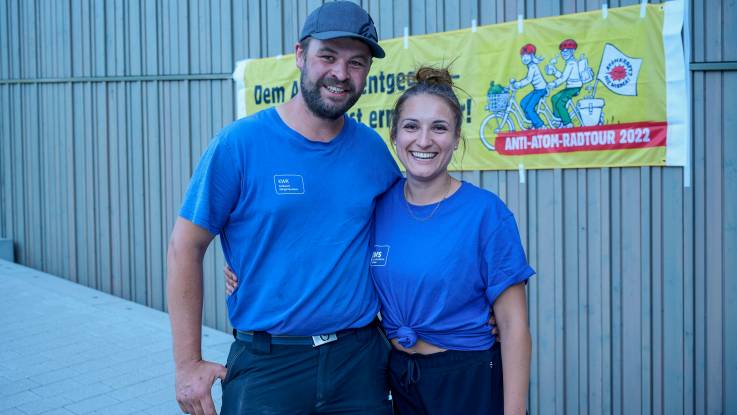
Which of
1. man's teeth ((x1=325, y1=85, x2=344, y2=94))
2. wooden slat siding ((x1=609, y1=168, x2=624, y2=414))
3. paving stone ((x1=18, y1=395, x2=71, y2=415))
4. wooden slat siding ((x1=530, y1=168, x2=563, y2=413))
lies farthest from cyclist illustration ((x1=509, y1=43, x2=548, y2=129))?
paving stone ((x1=18, y1=395, x2=71, y2=415))

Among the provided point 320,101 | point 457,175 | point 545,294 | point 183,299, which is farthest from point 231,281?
point 457,175

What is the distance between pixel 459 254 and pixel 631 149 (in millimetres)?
2543

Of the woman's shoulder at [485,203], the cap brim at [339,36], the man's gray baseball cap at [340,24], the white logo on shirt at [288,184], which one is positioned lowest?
the woman's shoulder at [485,203]

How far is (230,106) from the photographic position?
659cm

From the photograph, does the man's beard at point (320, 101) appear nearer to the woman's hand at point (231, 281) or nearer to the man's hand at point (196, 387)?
the woman's hand at point (231, 281)

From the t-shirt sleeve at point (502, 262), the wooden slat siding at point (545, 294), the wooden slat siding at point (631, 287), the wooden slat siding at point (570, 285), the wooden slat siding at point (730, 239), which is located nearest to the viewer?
the t-shirt sleeve at point (502, 262)

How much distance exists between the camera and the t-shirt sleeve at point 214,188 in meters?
2.41

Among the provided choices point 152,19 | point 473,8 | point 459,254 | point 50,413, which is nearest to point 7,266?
Answer: point 152,19

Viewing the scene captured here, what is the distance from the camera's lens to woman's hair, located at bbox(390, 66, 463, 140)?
2.50 meters

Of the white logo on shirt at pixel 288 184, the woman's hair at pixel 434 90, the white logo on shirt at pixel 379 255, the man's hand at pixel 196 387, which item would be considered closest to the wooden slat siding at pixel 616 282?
the woman's hair at pixel 434 90

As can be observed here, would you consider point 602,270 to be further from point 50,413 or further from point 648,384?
point 50,413

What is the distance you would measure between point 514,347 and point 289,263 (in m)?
0.84

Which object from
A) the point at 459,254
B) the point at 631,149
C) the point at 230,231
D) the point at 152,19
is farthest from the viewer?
the point at 152,19

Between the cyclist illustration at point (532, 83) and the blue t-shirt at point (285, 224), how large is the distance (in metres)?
2.59
